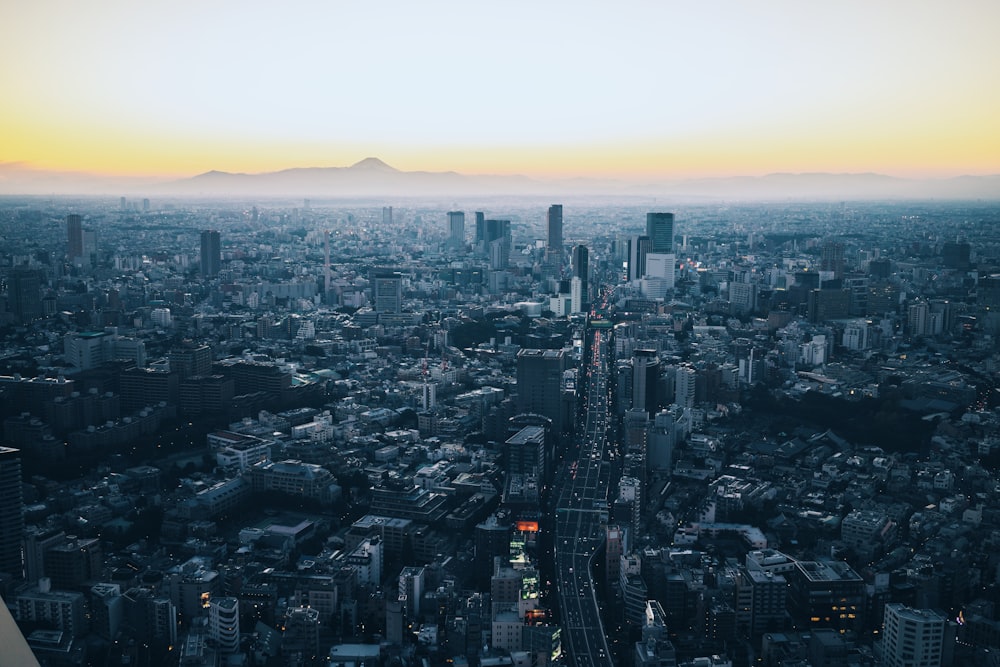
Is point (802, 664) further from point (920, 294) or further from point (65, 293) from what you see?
point (65, 293)

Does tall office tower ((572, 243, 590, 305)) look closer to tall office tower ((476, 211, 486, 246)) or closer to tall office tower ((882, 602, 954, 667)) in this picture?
tall office tower ((476, 211, 486, 246))

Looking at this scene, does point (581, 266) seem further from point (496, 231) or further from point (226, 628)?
point (226, 628)

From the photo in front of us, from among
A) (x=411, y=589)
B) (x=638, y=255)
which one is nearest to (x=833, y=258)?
(x=638, y=255)

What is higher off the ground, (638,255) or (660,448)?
(638,255)

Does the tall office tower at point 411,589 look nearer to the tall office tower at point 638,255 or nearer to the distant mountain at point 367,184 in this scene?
the tall office tower at point 638,255

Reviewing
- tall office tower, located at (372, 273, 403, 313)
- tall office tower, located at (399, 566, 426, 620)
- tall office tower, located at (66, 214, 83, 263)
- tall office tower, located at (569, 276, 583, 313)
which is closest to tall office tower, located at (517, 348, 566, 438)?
tall office tower, located at (399, 566, 426, 620)
